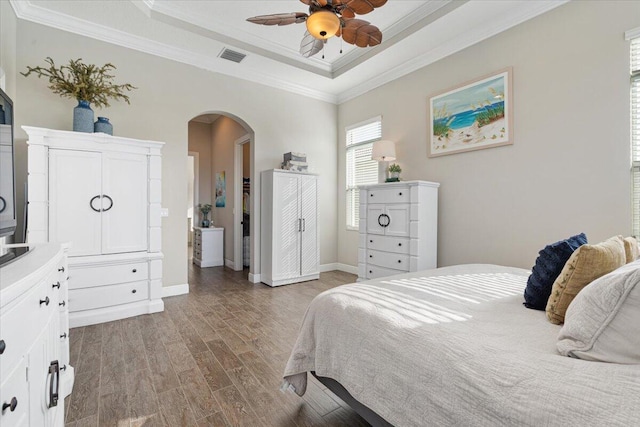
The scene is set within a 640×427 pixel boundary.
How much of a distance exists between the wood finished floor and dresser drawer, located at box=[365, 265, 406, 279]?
41.2 inches

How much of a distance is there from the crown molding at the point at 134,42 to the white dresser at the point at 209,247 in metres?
2.89

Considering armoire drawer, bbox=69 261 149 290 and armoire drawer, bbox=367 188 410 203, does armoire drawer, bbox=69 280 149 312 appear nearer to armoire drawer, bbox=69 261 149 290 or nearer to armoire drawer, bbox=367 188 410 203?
armoire drawer, bbox=69 261 149 290

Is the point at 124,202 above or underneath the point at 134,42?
underneath

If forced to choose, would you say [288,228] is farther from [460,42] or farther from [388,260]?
[460,42]

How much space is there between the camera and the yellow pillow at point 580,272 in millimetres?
1178

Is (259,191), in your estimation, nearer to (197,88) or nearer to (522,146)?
(197,88)

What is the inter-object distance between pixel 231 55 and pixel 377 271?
336 centimetres

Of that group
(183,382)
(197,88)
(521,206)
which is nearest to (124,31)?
(197,88)

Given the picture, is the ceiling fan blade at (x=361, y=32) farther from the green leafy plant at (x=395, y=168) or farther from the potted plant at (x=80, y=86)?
the potted plant at (x=80, y=86)

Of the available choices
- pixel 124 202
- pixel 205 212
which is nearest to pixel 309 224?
pixel 124 202

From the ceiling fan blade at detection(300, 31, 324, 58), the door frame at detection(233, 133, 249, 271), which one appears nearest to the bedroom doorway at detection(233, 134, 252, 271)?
the door frame at detection(233, 133, 249, 271)

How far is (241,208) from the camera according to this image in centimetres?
549

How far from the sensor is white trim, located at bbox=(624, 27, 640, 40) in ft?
7.84

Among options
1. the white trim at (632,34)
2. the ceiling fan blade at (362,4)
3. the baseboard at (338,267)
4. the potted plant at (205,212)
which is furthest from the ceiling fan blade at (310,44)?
the potted plant at (205,212)
